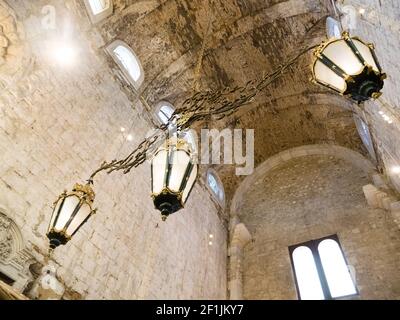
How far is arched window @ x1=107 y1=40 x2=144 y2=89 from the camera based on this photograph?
7811mm

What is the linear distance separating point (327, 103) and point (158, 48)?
5.37 m

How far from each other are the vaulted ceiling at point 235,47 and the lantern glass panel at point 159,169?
5326mm

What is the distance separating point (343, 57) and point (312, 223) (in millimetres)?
7376

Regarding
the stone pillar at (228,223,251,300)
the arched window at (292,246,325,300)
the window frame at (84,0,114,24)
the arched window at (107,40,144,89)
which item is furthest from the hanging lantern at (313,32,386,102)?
the stone pillar at (228,223,251,300)

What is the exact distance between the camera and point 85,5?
7.09m

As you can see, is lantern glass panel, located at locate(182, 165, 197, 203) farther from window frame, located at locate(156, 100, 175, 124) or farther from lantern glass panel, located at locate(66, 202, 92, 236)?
window frame, located at locate(156, 100, 175, 124)

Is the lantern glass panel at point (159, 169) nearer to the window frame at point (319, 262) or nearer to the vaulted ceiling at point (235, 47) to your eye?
the vaulted ceiling at point (235, 47)

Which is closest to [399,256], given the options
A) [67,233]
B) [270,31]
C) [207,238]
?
[207,238]

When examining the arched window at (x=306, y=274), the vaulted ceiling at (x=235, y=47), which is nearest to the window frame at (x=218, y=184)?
the vaulted ceiling at (x=235, y=47)

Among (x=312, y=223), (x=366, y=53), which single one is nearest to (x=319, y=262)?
(x=312, y=223)

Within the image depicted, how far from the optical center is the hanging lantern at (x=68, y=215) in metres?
3.27

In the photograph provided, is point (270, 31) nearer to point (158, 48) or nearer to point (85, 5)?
point (158, 48)

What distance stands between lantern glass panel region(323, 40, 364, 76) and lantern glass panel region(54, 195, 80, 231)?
2.90 meters

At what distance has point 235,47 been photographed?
9227 mm
